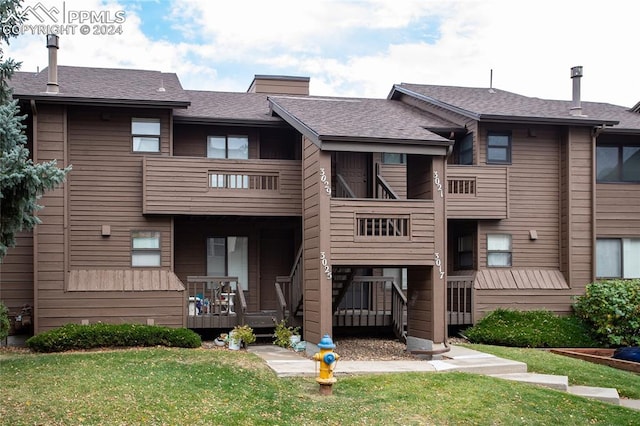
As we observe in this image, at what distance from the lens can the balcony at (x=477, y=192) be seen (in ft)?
66.0

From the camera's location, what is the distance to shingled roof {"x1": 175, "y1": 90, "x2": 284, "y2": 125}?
64.7ft

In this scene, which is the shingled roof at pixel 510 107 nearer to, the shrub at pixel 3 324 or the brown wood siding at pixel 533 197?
the brown wood siding at pixel 533 197

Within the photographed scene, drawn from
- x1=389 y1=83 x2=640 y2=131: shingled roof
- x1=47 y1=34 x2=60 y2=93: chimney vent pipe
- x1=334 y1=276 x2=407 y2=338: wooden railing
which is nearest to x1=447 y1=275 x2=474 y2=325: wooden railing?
x1=334 y1=276 x2=407 y2=338: wooden railing

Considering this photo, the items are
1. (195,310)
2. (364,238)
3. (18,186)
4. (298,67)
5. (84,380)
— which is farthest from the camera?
(298,67)

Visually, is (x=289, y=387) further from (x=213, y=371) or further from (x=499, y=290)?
(x=499, y=290)

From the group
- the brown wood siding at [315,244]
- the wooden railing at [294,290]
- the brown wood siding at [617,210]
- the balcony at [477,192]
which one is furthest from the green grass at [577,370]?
the brown wood siding at [617,210]

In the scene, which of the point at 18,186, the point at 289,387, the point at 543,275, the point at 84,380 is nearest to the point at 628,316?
the point at 543,275

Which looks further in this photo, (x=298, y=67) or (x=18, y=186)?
(x=298, y=67)

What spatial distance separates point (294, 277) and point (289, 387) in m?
5.99

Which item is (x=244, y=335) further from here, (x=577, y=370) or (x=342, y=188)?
(x=577, y=370)

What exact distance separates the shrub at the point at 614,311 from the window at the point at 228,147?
9.79m

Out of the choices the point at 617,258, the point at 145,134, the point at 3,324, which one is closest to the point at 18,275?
the point at 3,324

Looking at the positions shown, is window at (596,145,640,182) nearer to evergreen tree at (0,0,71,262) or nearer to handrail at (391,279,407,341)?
handrail at (391,279,407,341)

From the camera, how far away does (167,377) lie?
489 inches
